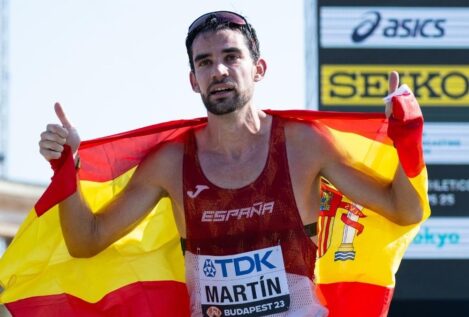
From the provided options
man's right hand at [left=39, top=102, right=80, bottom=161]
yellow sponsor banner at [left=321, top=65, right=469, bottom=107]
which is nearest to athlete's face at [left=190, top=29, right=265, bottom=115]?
man's right hand at [left=39, top=102, right=80, bottom=161]

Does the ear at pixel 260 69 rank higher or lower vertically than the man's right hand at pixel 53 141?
higher

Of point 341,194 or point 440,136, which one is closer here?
point 341,194

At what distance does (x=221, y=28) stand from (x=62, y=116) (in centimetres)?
68

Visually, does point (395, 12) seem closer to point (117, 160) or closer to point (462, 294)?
point (462, 294)

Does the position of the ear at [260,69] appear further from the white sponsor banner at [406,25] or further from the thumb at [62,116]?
the white sponsor banner at [406,25]

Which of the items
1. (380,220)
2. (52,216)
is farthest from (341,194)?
(52,216)

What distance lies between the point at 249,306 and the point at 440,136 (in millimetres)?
6854

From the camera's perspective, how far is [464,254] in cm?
1235

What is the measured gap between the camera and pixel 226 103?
18.3ft

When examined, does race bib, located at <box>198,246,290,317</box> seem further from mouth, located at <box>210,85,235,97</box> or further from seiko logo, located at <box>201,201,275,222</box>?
mouth, located at <box>210,85,235,97</box>

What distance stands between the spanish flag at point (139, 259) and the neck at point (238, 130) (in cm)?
27

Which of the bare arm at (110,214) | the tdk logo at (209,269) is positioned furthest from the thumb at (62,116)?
the tdk logo at (209,269)

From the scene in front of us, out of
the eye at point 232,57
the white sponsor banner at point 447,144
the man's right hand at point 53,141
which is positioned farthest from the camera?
the white sponsor banner at point 447,144

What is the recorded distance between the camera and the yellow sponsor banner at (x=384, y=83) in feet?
39.8
